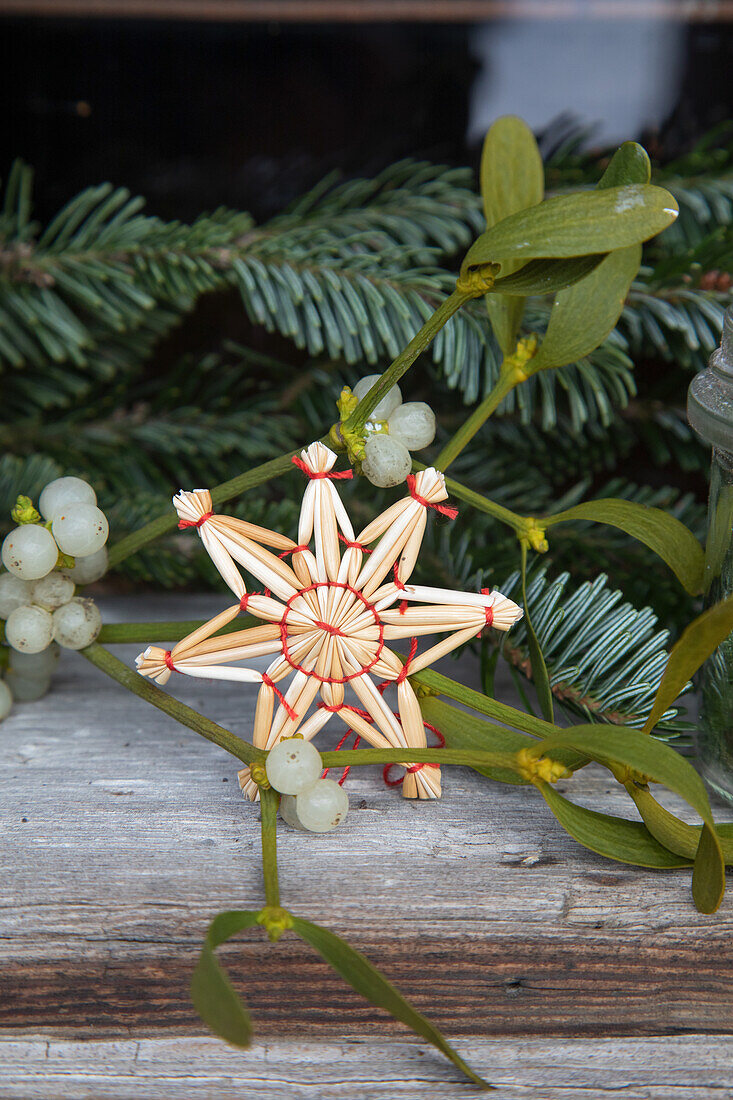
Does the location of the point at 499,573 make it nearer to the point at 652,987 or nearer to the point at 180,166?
the point at 652,987

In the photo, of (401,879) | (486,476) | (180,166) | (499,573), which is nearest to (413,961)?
(401,879)

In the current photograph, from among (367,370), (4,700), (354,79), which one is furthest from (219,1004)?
(354,79)

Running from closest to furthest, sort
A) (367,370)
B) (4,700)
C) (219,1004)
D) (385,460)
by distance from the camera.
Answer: (219,1004), (385,460), (4,700), (367,370)

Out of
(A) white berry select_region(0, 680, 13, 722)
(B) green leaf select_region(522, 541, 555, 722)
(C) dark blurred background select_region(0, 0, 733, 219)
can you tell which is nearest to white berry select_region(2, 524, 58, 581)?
(A) white berry select_region(0, 680, 13, 722)

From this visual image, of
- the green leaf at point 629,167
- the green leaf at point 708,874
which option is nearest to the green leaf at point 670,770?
the green leaf at point 708,874

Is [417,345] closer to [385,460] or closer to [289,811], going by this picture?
[385,460]

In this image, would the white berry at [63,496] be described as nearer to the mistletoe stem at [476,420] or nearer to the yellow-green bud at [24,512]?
the yellow-green bud at [24,512]

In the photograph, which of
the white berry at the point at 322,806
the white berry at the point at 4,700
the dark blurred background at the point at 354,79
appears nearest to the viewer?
the white berry at the point at 322,806
